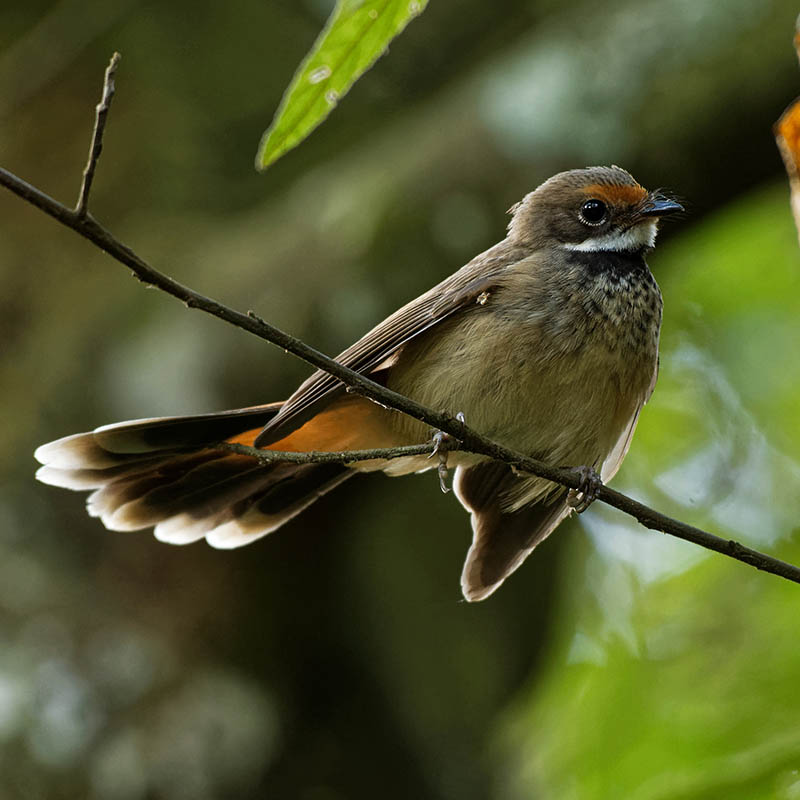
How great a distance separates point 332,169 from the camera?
6996 millimetres

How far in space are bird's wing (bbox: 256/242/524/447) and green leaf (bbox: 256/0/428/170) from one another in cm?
164

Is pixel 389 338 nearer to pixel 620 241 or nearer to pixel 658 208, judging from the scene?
pixel 620 241

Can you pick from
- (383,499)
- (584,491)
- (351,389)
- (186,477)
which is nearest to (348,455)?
(351,389)

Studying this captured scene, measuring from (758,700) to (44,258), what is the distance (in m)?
5.27

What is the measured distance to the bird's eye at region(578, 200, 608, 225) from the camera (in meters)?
4.47

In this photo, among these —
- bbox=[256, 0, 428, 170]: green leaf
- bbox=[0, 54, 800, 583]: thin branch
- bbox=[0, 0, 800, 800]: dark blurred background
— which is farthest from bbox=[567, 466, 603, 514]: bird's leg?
bbox=[256, 0, 428, 170]: green leaf

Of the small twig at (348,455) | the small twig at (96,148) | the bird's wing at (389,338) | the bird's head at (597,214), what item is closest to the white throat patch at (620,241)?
the bird's head at (597,214)

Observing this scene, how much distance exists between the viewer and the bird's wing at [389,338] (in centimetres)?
375

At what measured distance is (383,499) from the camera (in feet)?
20.7

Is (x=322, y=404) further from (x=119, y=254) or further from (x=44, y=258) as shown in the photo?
(x=44, y=258)

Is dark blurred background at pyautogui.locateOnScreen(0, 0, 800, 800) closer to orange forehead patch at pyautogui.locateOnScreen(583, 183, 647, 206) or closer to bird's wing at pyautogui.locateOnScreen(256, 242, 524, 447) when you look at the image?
orange forehead patch at pyautogui.locateOnScreen(583, 183, 647, 206)

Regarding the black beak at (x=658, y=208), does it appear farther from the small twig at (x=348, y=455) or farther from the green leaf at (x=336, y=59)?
the green leaf at (x=336, y=59)

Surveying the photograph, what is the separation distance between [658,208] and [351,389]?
2.17 m

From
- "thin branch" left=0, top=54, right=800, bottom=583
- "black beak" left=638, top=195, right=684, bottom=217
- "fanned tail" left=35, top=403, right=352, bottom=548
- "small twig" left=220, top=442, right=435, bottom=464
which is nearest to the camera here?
"thin branch" left=0, top=54, right=800, bottom=583
